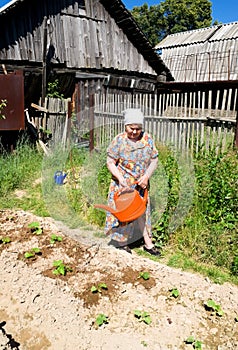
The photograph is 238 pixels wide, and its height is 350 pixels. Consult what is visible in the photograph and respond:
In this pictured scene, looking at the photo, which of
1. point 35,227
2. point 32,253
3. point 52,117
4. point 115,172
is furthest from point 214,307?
point 52,117

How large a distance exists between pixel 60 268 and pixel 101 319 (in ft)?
2.36

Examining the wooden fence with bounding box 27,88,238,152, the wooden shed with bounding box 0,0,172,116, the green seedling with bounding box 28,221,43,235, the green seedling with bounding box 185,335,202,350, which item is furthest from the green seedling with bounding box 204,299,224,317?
the wooden shed with bounding box 0,0,172,116

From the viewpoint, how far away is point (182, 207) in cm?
378

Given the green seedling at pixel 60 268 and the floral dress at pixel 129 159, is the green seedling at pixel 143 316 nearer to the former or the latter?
the green seedling at pixel 60 268

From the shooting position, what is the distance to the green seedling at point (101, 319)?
2428 mm

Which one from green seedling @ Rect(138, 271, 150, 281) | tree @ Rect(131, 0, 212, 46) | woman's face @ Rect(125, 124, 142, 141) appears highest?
tree @ Rect(131, 0, 212, 46)

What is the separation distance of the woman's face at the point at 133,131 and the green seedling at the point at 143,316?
62.6 inches

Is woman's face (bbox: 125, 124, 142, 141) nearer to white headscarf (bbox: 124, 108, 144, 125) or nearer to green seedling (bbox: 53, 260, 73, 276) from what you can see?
white headscarf (bbox: 124, 108, 144, 125)

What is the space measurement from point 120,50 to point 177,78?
970 cm

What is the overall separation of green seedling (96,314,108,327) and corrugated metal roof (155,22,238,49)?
1829 cm

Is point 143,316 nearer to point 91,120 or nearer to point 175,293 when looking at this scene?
point 175,293

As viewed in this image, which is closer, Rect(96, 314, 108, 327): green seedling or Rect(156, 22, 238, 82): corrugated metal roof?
Rect(96, 314, 108, 327): green seedling

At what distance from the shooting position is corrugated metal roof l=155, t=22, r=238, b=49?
18.3 m

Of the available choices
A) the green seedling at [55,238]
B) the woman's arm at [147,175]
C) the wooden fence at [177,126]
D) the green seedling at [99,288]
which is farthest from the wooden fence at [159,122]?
the green seedling at [99,288]
